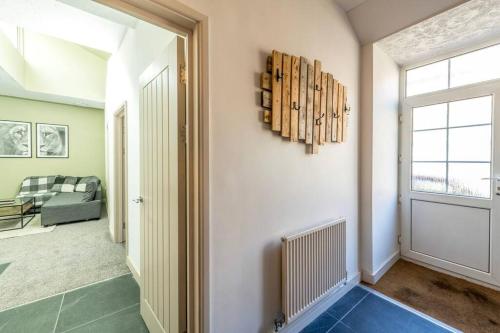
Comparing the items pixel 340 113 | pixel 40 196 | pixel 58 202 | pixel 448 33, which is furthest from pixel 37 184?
pixel 448 33

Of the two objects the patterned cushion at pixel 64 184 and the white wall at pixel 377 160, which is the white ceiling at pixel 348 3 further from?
the patterned cushion at pixel 64 184

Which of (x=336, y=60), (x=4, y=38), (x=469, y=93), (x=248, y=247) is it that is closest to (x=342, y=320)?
(x=248, y=247)

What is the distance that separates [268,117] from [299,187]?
0.61m

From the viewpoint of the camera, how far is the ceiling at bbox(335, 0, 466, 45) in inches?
66.4

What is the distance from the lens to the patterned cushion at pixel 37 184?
15.1ft

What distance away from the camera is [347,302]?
189 cm

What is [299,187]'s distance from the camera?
1.61 meters

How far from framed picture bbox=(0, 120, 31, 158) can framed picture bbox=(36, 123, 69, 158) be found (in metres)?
0.17

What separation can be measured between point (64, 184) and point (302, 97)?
5975 mm

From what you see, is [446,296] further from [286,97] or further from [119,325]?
[119,325]

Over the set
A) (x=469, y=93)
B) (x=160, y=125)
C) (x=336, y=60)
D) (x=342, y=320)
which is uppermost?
(x=336, y=60)

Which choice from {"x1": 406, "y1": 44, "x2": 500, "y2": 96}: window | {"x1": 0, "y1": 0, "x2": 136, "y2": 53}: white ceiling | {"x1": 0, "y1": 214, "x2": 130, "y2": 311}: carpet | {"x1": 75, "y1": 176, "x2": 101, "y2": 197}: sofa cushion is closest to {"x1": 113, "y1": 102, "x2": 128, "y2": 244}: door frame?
{"x1": 0, "y1": 214, "x2": 130, "y2": 311}: carpet

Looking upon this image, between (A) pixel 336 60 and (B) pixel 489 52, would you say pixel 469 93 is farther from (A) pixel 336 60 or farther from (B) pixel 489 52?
(A) pixel 336 60

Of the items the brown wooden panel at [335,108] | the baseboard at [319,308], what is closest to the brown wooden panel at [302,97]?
the brown wooden panel at [335,108]
